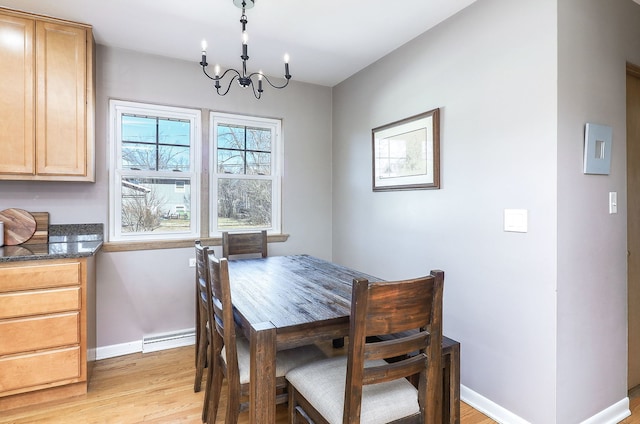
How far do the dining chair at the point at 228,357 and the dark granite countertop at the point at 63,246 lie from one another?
111cm

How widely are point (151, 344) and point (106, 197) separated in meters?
1.34

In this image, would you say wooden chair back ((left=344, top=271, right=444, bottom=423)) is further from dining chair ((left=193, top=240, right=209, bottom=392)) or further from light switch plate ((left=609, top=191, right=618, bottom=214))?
light switch plate ((left=609, top=191, right=618, bottom=214))

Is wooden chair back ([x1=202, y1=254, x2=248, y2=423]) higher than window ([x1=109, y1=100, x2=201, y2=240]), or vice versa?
window ([x1=109, y1=100, x2=201, y2=240])

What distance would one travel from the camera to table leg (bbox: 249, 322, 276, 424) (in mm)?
1359

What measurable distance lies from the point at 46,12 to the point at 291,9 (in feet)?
5.63

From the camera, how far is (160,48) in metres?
2.92

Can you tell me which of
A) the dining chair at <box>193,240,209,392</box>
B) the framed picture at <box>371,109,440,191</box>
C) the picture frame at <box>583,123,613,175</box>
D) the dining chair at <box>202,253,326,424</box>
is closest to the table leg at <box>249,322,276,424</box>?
the dining chair at <box>202,253,326,424</box>

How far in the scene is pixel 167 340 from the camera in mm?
3068

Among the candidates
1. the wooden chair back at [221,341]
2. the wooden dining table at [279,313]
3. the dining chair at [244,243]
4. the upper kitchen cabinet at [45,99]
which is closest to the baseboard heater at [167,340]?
Answer: the dining chair at [244,243]

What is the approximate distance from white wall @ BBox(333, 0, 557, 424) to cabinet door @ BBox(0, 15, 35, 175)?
274cm

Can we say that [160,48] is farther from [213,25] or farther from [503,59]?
[503,59]

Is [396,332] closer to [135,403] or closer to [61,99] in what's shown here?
[135,403]

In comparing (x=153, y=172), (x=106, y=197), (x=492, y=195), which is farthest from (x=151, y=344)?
(x=492, y=195)

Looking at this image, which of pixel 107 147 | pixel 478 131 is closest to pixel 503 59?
pixel 478 131
